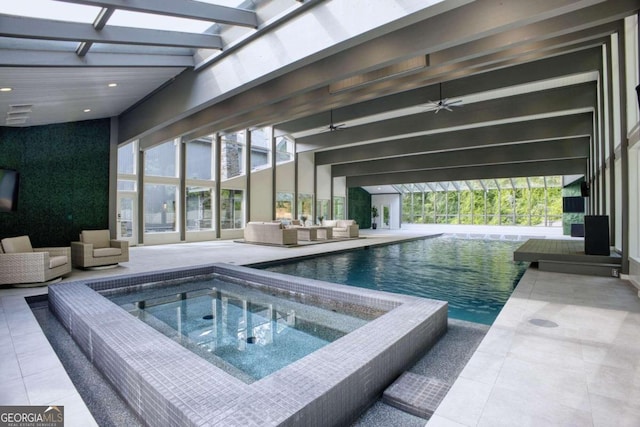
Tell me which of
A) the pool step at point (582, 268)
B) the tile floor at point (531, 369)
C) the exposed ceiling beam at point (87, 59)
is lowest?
the tile floor at point (531, 369)

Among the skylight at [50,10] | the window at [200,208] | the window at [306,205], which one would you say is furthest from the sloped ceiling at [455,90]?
the window at [306,205]

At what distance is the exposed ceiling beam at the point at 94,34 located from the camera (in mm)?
3525

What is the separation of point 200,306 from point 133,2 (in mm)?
3586

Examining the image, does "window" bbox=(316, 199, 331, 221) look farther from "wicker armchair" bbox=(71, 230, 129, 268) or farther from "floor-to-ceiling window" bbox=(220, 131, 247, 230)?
"wicker armchair" bbox=(71, 230, 129, 268)

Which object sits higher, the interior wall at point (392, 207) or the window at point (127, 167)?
the window at point (127, 167)

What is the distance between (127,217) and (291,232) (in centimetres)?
503

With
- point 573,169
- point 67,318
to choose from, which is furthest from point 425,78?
point 573,169

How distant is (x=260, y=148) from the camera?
1412 centimetres

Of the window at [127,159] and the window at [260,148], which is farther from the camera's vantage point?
the window at [260,148]

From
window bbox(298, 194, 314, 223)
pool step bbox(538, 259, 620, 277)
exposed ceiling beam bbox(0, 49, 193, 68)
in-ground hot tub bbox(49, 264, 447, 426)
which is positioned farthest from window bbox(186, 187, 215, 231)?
pool step bbox(538, 259, 620, 277)

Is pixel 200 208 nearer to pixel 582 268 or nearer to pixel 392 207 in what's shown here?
pixel 582 268

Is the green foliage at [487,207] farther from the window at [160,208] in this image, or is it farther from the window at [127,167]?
the window at [127,167]

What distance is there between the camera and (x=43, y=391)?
2059 mm

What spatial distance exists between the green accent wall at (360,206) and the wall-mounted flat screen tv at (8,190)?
15659 millimetres
